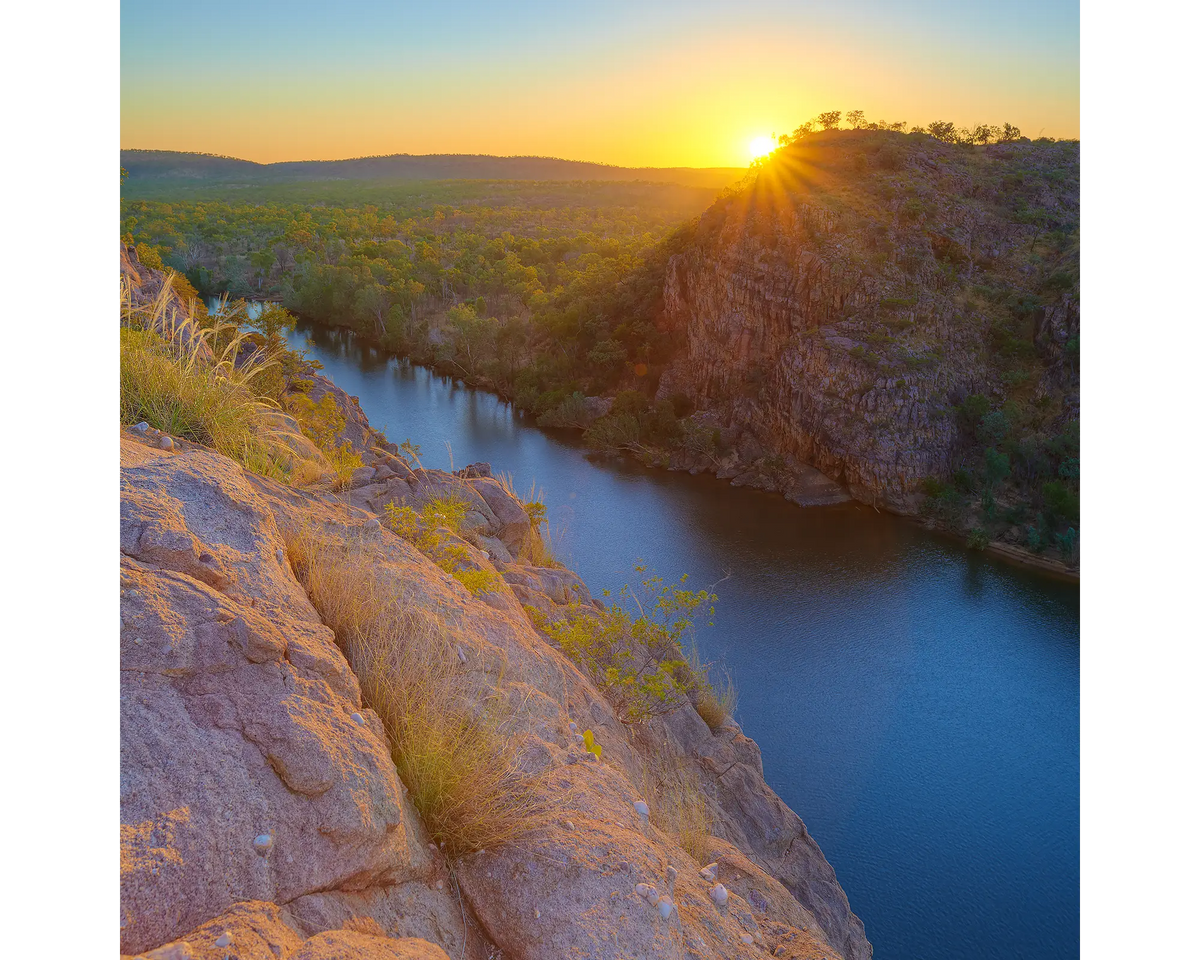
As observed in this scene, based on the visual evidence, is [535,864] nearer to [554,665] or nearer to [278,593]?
[278,593]

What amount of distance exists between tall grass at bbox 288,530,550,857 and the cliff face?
104ft

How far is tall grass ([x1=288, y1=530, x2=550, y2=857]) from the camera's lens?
3789 millimetres

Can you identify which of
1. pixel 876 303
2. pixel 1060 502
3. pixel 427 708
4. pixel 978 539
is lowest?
pixel 978 539

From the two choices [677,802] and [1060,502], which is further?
[1060,502]

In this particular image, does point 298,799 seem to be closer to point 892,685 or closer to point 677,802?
point 677,802

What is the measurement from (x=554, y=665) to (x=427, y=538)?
1505 millimetres

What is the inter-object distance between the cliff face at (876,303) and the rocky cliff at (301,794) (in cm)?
3158

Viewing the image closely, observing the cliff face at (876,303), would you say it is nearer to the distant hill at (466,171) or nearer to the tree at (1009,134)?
the tree at (1009,134)

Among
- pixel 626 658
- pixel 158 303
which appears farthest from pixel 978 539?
pixel 158 303

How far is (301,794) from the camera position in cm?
314

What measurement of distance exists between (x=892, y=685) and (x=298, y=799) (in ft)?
65.1

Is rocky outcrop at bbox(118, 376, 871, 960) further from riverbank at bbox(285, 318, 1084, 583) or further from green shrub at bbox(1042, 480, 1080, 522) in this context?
riverbank at bbox(285, 318, 1084, 583)

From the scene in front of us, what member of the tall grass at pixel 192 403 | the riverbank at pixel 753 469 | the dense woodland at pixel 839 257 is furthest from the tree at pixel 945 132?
the tall grass at pixel 192 403

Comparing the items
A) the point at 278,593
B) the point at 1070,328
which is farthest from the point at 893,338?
the point at 278,593
